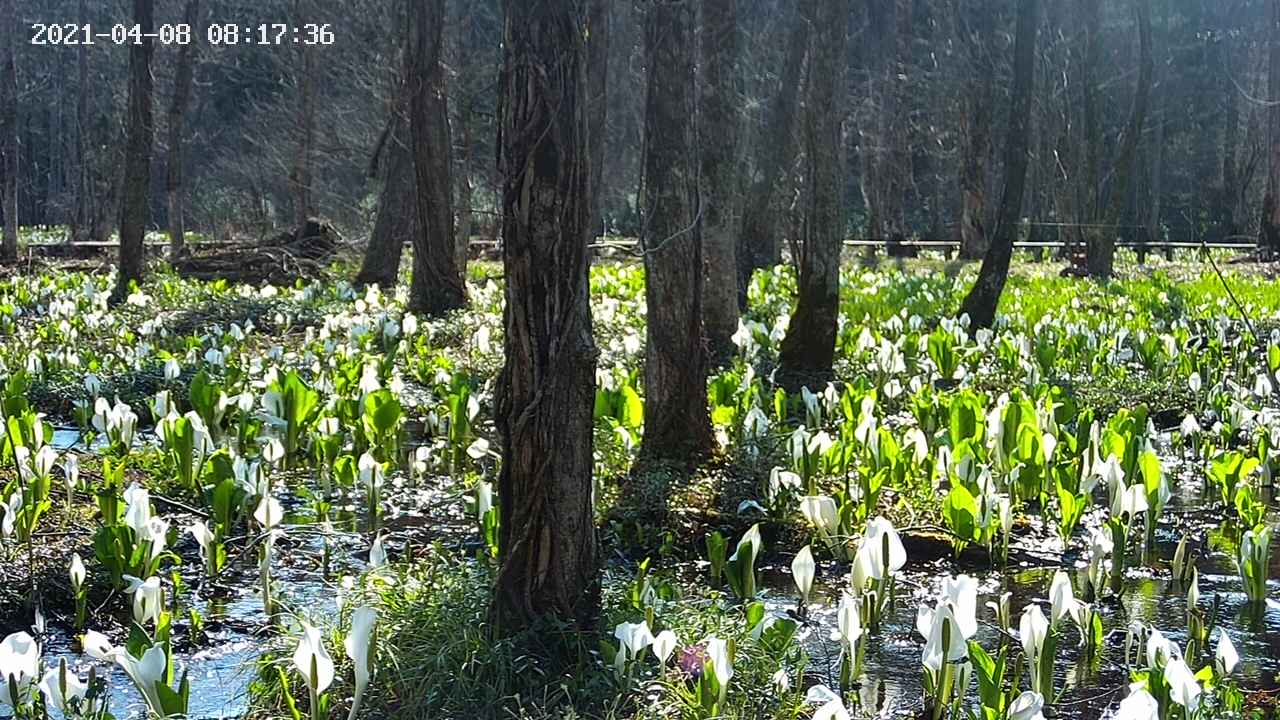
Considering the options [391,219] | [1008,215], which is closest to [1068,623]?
[1008,215]

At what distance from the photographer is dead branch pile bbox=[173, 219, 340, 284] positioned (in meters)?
17.4

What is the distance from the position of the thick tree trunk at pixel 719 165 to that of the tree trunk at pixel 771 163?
9.98ft

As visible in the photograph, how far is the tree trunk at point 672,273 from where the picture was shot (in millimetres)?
6184

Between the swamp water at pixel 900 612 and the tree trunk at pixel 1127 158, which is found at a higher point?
the tree trunk at pixel 1127 158

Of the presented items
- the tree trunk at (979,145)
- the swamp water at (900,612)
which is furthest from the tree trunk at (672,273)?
the tree trunk at (979,145)

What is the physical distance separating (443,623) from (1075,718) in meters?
1.66

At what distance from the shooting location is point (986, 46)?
23.5 meters

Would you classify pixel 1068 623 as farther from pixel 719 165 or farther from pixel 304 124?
pixel 304 124

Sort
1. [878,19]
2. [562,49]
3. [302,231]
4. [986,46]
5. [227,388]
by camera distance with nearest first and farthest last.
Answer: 1. [562,49]
2. [227,388]
3. [302,231]
4. [986,46]
5. [878,19]

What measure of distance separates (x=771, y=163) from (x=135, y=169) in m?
6.82

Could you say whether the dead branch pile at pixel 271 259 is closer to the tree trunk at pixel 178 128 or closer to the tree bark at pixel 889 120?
the tree trunk at pixel 178 128

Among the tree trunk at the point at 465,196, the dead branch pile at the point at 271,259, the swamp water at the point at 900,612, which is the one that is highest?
the tree trunk at the point at 465,196

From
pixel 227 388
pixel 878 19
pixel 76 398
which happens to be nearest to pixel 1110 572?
pixel 227 388

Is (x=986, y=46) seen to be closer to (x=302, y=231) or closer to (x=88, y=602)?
(x=302, y=231)
